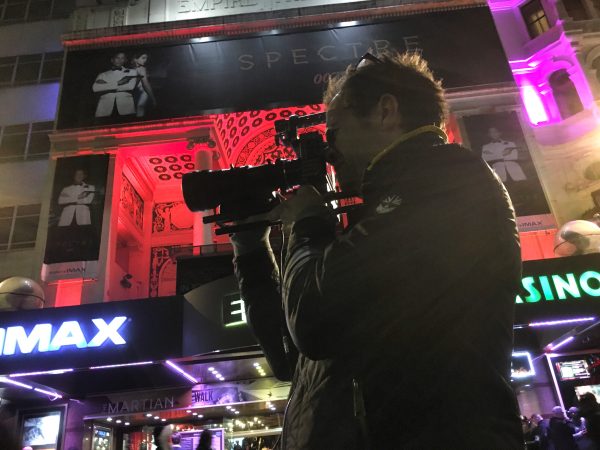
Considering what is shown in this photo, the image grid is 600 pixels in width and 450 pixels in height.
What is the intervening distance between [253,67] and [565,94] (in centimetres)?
937

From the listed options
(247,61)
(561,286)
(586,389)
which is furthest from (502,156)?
(247,61)

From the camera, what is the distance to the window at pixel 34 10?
1691 centimetres

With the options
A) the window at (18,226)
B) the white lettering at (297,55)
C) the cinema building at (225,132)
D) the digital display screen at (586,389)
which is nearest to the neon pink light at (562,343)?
the cinema building at (225,132)

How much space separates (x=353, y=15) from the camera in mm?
13570

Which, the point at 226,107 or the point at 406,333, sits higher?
the point at 226,107

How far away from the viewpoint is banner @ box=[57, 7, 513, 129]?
12438 millimetres

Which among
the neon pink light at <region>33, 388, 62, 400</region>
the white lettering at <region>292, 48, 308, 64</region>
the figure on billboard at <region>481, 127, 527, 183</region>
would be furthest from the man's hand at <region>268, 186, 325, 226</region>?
the white lettering at <region>292, 48, 308, 64</region>

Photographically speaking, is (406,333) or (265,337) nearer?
(406,333)

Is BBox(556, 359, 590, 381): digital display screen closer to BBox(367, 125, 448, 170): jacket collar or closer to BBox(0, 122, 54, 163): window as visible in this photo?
BBox(367, 125, 448, 170): jacket collar

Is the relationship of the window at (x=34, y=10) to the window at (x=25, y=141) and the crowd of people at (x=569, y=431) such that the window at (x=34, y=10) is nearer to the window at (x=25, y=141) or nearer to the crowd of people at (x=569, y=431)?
the window at (x=25, y=141)

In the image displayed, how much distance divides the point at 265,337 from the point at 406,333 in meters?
0.57

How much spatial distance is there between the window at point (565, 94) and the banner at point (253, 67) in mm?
2331

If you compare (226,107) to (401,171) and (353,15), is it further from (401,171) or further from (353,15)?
(401,171)

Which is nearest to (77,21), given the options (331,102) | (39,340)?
(39,340)
